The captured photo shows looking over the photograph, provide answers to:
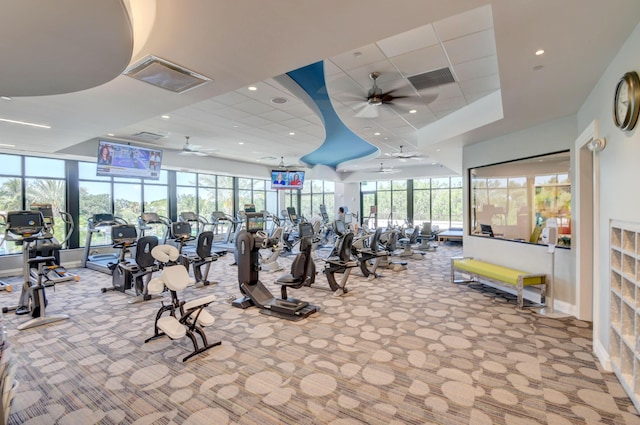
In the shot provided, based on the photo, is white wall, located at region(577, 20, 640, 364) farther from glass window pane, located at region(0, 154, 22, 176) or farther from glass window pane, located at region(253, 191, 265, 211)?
glass window pane, located at region(253, 191, 265, 211)

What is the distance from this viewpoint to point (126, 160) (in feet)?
26.1

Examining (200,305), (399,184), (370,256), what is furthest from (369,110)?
(399,184)

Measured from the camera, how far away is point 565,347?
11.5 ft

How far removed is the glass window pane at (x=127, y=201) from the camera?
972 centimetres

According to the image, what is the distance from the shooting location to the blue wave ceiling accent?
16.1 ft

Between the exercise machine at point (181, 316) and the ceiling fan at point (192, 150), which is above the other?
the ceiling fan at point (192, 150)

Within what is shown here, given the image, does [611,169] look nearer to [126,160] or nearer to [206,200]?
[126,160]

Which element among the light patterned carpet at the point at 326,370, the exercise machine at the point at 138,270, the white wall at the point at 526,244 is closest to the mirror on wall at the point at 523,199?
the white wall at the point at 526,244

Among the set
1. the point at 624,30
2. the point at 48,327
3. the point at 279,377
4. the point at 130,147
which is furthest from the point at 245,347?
the point at 130,147

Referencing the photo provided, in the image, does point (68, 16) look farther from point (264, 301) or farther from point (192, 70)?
point (264, 301)

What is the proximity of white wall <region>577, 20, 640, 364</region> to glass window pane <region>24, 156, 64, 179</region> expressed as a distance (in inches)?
445

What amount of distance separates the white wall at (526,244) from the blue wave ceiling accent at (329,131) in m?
3.19

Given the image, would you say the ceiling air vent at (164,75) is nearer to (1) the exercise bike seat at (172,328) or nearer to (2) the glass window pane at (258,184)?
(1) the exercise bike seat at (172,328)

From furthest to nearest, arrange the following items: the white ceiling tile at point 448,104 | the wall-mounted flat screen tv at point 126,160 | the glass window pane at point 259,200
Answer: the glass window pane at point 259,200 < the wall-mounted flat screen tv at point 126,160 < the white ceiling tile at point 448,104
